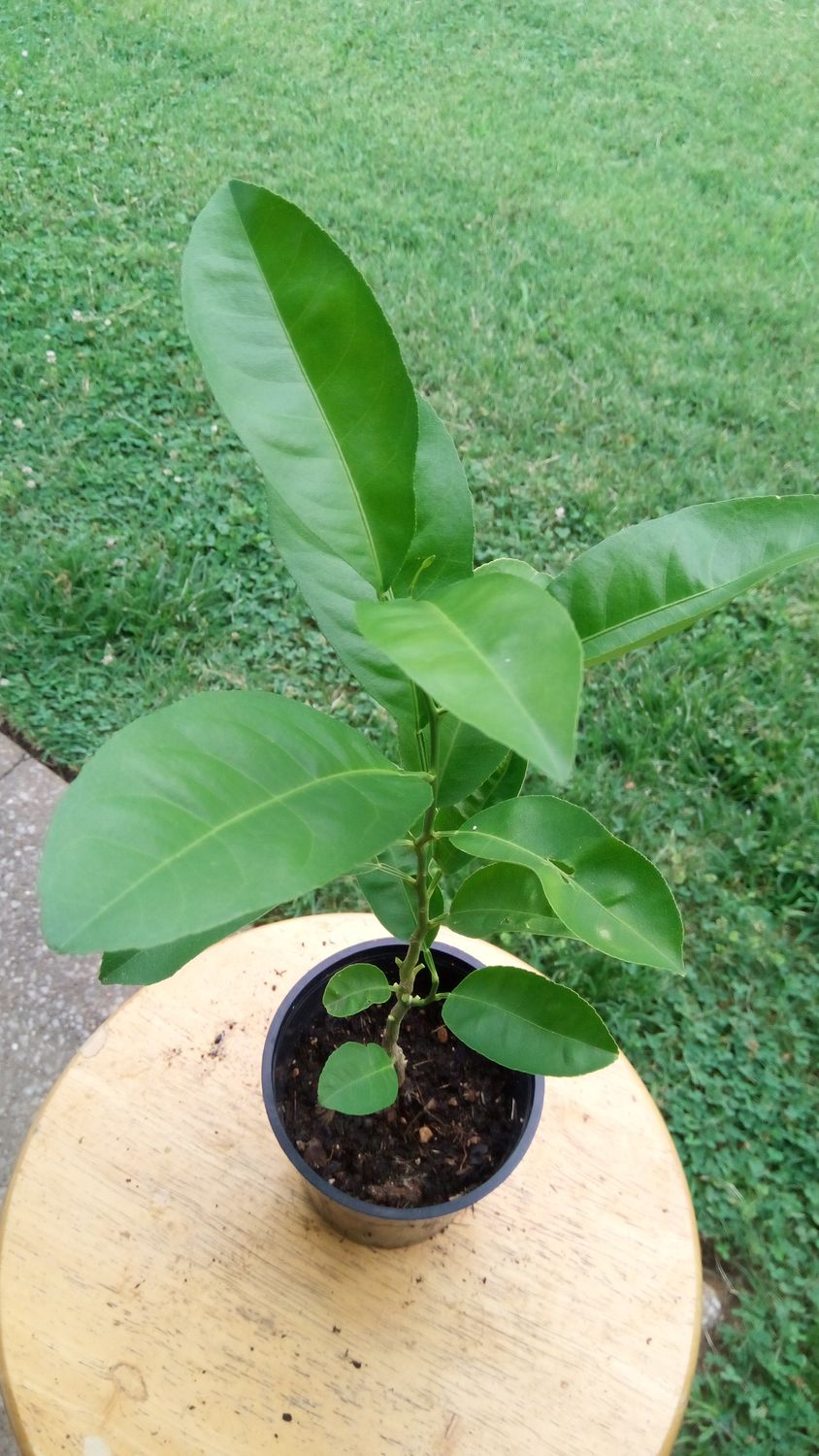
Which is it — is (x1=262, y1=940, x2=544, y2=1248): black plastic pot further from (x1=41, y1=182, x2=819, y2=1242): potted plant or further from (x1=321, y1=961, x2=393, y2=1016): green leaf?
(x1=321, y1=961, x2=393, y2=1016): green leaf

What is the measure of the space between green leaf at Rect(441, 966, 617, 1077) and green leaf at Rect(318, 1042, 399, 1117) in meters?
0.07

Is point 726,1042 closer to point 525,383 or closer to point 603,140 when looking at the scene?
point 525,383

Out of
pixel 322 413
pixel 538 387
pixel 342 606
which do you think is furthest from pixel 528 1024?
pixel 538 387

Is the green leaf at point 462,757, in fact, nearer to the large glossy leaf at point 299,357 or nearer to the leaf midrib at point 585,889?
the leaf midrib at point 585,889

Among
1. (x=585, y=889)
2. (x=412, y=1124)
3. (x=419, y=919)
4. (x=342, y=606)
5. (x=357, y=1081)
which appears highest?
(x=342, y=606)

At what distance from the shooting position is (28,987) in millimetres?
1908

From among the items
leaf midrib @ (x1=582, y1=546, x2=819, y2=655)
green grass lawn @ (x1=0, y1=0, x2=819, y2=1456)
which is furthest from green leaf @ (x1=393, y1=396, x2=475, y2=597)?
green grass lawn @ (x1=0, y1=0, x2=819, y2=1456)

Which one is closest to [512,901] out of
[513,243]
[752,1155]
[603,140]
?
[752,1155]

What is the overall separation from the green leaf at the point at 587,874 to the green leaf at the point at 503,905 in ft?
0.13

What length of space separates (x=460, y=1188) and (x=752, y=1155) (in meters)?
0.93

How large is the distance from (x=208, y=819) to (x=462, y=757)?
0.26m

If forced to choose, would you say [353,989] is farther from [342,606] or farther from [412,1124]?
[342,606]

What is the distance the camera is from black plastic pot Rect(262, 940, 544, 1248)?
908 millimetres

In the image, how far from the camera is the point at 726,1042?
184 centimetres
